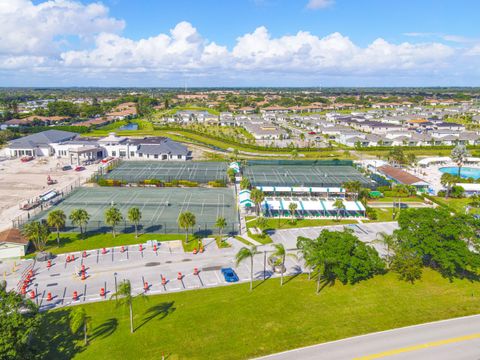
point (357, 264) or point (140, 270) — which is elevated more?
point (357, 264)

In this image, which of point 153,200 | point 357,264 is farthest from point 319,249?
point 153,200

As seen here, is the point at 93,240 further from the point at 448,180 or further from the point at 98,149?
the point at 448,180

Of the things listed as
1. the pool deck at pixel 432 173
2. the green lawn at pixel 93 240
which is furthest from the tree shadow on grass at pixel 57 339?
the pool deck at pixel 432 173

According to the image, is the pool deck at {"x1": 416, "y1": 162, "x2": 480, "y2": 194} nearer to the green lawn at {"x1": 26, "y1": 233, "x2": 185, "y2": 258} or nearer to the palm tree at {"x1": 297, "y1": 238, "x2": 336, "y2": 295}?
the palm tree at {"x1": 297, "y1": 238, "x2": 336, "y2": 295}

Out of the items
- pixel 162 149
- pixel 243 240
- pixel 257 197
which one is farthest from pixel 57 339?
pixel 162 149

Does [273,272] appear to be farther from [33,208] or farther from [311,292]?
[33,208]

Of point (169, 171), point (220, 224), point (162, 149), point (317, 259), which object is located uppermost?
point (162, 149)

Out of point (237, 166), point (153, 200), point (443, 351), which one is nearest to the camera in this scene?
point (443, 351)
